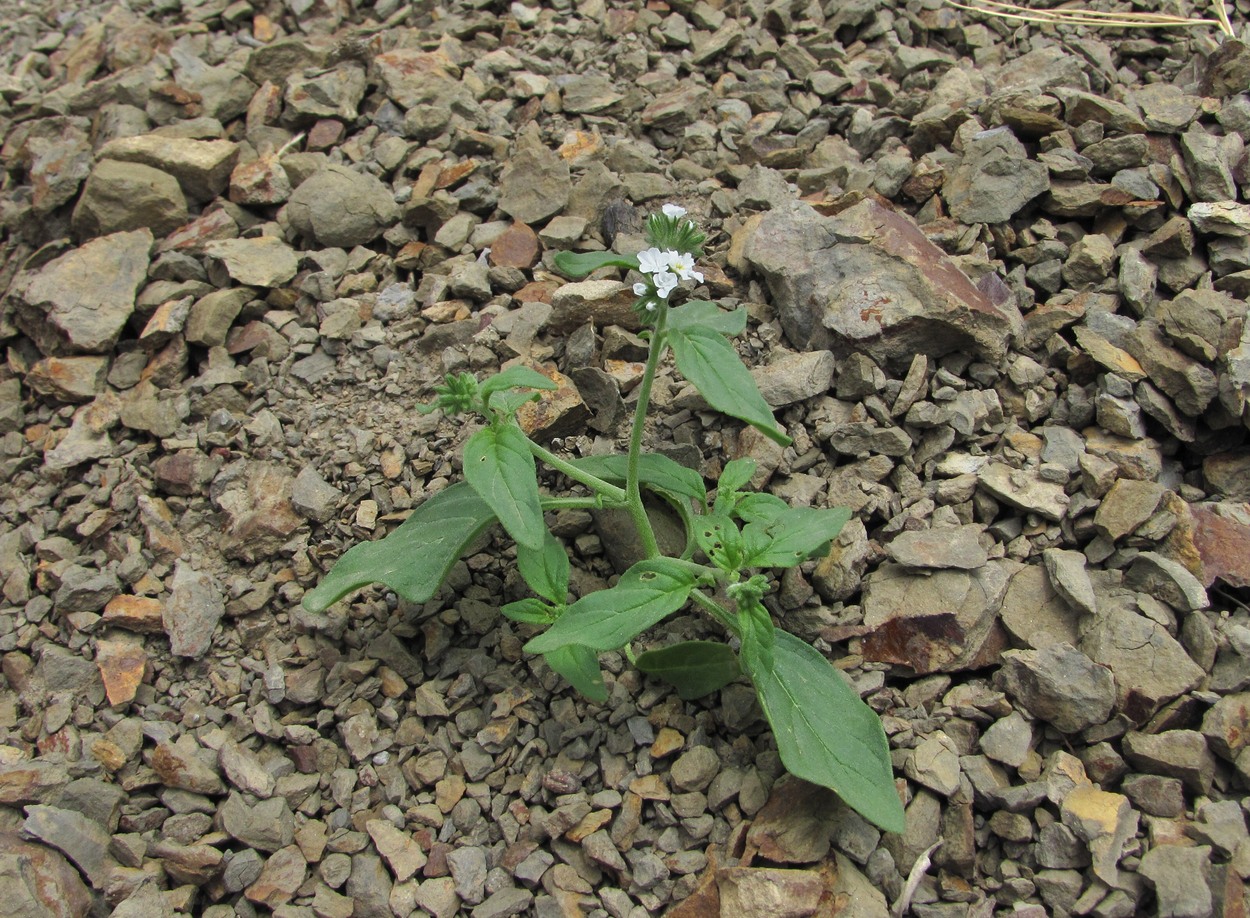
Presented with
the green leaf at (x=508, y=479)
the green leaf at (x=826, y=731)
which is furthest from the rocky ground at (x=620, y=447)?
the green leaf at (x=508, y=479)

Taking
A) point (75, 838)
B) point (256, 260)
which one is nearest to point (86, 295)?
point (256, 260)

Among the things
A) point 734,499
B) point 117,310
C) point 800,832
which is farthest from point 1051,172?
point 117,310

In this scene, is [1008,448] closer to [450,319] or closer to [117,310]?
[450,319]

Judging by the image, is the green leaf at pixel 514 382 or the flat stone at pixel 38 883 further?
the green leaf at pixel 514 382

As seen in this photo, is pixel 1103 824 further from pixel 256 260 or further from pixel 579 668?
pixel 256 260

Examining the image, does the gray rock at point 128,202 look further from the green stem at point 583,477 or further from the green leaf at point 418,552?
the green stem at point 583,477

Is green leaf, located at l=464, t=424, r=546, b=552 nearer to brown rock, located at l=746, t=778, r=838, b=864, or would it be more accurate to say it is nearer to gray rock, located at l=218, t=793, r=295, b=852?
brown rock, located at l=746, t=778, r=838, b=864

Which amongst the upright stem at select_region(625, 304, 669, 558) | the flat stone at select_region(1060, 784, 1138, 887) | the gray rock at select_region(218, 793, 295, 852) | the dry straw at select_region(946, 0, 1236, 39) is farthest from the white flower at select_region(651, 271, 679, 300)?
the dry straw at select_region(946, 0, 1236, 39)
